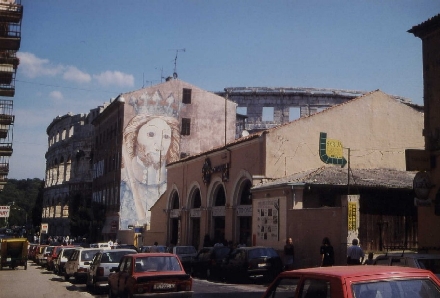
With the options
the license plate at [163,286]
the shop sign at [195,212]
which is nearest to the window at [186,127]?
the shop sign at [195,212]

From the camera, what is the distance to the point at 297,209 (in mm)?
26922

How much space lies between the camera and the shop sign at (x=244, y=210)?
106 ft

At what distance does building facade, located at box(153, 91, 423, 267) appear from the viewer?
25938 millimetres

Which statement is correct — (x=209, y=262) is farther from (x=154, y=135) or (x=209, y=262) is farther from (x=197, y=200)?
(x=154, y=135)

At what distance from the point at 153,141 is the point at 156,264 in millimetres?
38085

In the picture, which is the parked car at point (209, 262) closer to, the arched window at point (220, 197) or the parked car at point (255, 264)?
the parked car at point (255, 264)

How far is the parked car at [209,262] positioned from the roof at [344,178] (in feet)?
14.3

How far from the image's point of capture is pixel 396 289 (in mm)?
5559

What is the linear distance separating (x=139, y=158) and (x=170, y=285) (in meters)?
38.8

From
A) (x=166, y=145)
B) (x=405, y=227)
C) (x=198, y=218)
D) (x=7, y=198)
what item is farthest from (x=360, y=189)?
(x=7, y=198)

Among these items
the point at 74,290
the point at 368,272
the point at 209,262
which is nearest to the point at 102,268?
the point at 74,290

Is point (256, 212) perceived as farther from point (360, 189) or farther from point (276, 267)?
point (276, 267)

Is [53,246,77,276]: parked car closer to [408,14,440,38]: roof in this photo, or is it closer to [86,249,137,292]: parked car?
[86,249,137,292]: parked car

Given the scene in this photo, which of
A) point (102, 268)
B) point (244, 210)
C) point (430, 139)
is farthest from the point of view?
point (244, 210)
